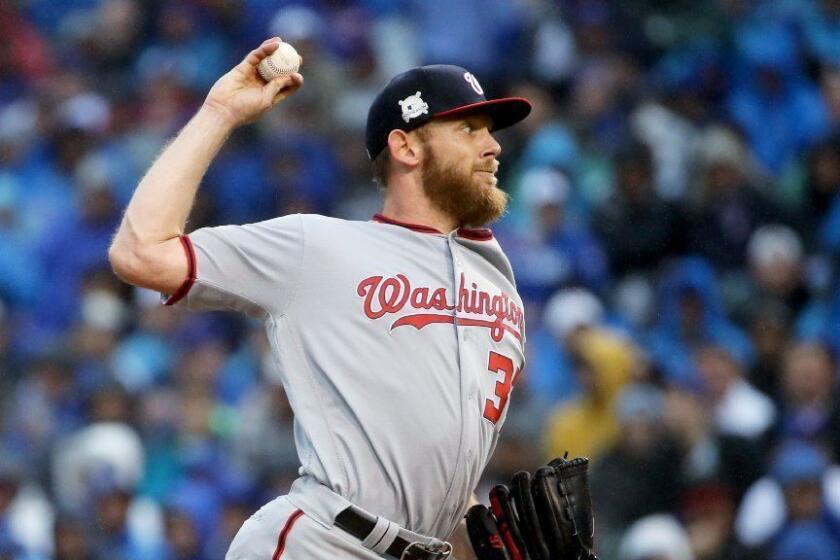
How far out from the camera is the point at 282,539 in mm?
3352

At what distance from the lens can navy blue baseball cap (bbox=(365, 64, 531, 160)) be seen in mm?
3654

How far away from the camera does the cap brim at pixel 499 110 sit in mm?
3645

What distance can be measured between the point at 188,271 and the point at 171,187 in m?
0.20

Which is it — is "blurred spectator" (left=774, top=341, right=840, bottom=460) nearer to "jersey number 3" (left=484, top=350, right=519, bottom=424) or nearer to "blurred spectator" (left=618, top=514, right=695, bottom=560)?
"blurred spectator" (left=618, top=514, right=695, bottom=560)

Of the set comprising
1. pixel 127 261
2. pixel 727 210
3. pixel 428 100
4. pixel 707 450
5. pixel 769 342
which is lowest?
pixel 127 261

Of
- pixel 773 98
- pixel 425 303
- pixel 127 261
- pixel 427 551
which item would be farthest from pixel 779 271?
pixel 127 261

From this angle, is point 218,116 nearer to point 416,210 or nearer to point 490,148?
point 416,210

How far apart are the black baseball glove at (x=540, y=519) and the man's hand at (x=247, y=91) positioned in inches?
44.2

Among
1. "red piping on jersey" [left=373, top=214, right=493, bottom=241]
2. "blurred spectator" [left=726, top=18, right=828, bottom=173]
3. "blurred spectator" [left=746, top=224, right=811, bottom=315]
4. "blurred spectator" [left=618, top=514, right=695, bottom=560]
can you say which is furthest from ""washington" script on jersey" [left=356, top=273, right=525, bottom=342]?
"blurred spectator" [left=726, top=18, right=828, bottom=173]

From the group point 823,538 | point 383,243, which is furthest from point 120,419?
point 383,243

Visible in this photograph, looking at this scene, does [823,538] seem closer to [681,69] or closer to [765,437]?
[765,437]

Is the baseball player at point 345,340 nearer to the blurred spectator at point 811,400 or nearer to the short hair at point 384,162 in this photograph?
the short hair at point 384,162

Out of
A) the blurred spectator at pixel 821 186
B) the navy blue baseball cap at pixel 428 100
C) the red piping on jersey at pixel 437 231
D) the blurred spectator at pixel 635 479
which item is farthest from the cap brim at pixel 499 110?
the blurred spectator at pixel 821 186

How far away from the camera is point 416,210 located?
3.70 metres
